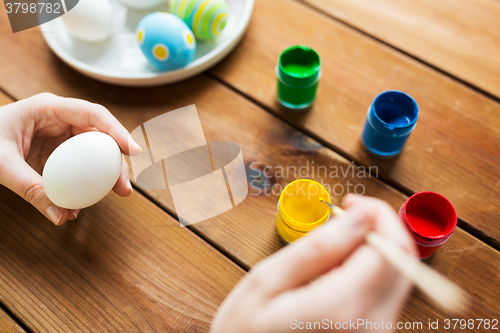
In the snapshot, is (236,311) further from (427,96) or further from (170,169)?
(427,96)

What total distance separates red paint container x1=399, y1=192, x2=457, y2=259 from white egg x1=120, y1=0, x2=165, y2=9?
76 centimetres

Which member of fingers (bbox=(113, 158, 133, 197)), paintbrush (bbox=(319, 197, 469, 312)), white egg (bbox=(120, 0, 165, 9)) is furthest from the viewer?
white egg (bbox=(120, 0, 165, 9))

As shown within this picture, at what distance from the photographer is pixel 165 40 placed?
811 millimetres

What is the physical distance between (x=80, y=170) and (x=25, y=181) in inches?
4.5

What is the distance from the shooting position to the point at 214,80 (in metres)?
0.91

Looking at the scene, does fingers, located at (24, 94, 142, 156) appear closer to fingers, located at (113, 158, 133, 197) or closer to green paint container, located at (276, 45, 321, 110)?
fingers, located at (113, 158, 133, 197)

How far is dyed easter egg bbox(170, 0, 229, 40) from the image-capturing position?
86cm

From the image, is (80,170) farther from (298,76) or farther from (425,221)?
(425,221)

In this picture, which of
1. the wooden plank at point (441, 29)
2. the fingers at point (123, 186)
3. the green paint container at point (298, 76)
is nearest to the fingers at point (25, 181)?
the fingers at point (123, 186)

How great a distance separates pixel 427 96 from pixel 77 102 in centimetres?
76

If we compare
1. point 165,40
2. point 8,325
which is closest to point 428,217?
point 165,40

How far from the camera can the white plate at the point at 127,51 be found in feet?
2.82

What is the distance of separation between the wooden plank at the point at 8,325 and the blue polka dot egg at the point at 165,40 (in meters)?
0.58

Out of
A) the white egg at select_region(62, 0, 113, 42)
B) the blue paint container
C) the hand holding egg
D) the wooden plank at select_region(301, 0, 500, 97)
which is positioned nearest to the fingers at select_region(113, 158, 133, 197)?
the hand holding egg
